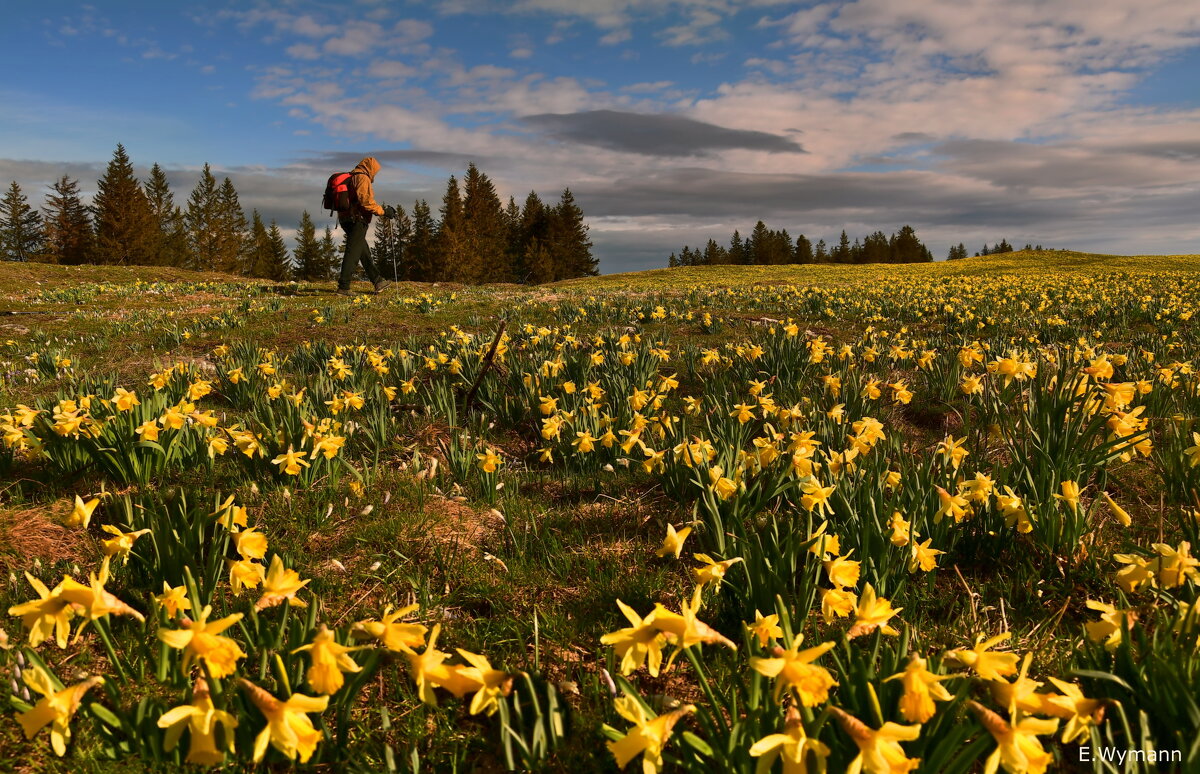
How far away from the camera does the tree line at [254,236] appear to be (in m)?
48.8

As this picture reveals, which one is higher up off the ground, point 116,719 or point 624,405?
point 624,405

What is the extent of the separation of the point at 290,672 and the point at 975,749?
60.7 inches

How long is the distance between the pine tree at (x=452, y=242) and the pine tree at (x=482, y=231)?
30 cm

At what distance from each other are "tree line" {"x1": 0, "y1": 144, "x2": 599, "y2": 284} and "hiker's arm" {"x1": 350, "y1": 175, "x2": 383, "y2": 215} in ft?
133

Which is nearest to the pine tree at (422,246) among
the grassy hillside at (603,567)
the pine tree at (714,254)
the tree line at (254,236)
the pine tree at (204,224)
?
the tree line at (254,236)

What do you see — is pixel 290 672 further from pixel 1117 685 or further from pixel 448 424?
pixel 448 424

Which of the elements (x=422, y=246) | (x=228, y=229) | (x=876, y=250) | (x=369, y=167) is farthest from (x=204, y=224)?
(x=876, y=250)

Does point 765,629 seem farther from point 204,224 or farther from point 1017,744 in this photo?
point 204,224

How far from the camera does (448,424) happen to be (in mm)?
4270

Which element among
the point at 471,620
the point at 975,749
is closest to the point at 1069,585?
the point at 975,749

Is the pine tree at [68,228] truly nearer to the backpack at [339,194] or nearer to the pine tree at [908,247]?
the backpack at [339,194]

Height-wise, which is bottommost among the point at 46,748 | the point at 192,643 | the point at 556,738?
the point at 46,748

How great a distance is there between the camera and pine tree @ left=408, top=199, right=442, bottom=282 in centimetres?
5541

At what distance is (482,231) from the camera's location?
54969mm
